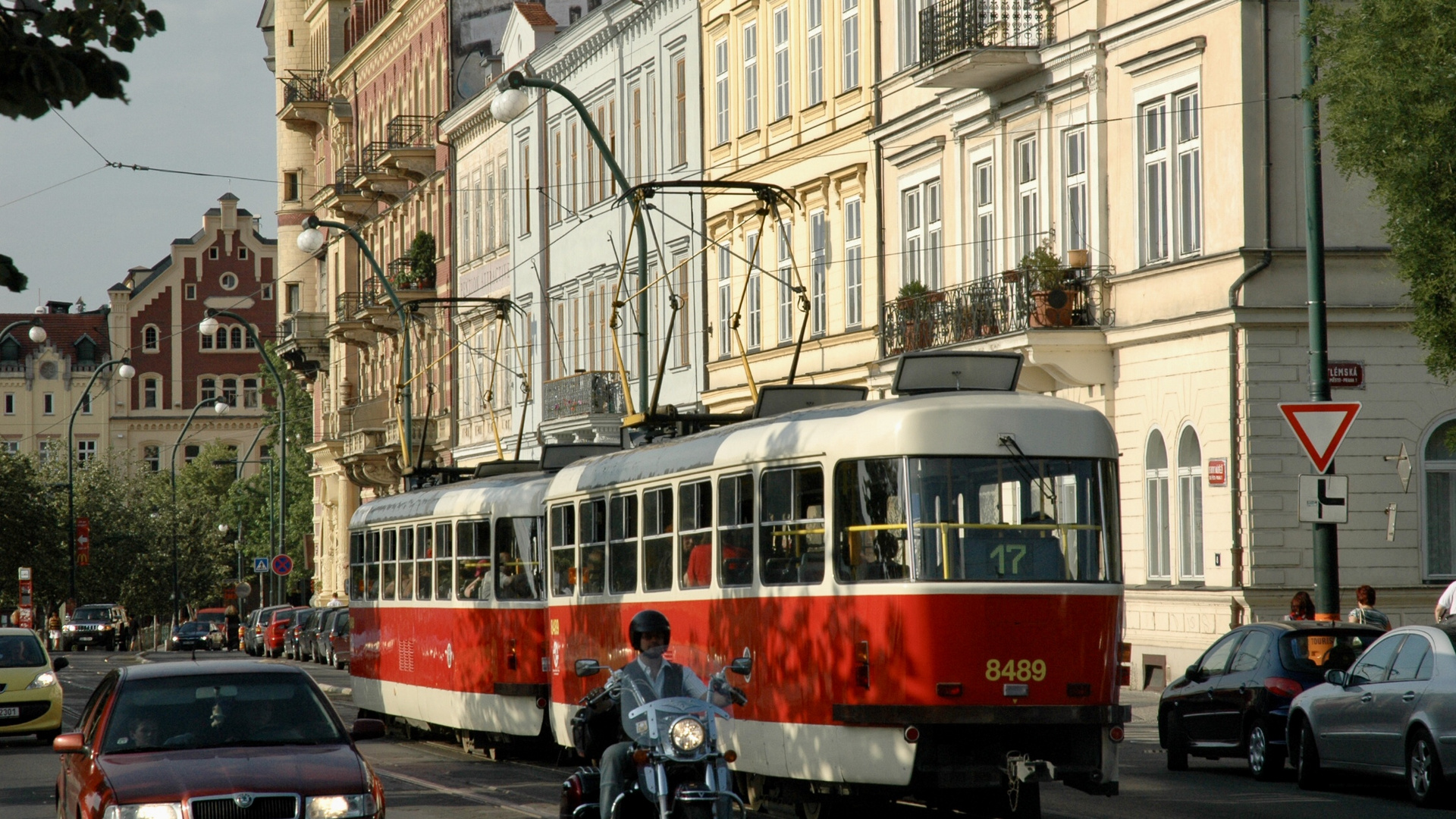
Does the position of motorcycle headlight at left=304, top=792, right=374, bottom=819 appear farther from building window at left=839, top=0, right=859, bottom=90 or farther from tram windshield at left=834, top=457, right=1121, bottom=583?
building window at left=839, top=0, right=859, bottom=90

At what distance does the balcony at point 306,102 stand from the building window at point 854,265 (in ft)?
151

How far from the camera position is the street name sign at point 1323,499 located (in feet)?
69.6

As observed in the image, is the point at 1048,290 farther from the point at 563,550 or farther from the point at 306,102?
the point at 306,102

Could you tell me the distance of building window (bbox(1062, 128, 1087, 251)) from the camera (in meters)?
31.7

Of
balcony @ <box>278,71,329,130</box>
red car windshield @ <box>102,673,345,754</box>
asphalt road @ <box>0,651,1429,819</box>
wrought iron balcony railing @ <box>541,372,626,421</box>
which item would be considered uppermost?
balcony @ <box>278,71,329,130</box>

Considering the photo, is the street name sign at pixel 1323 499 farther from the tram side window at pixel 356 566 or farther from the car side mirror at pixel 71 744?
the tram side window at pixel 356 566

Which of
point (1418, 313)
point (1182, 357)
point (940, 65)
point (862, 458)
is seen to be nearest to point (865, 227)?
point (940, 65)

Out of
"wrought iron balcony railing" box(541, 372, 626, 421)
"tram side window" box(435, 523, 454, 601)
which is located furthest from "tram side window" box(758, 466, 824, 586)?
"wrought iron balcony railing" box(541, 372, 626, 421)

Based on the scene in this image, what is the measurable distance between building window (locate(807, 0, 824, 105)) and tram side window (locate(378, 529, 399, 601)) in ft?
48.7

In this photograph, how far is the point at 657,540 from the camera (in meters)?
18.7

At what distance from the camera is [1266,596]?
2758 cm

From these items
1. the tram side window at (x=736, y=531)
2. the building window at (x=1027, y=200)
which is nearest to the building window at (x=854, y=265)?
the building window at (x=1027, y=200)

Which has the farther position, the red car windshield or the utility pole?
the utility pole

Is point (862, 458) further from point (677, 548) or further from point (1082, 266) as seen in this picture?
point (1082, 266)
